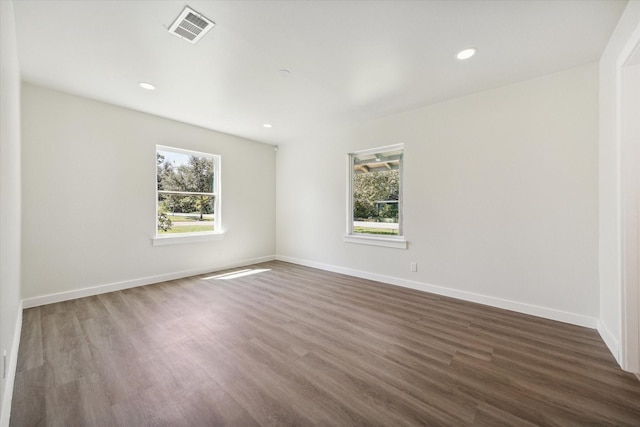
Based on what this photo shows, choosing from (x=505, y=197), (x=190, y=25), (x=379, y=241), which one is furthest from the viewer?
(x=379, y=241)

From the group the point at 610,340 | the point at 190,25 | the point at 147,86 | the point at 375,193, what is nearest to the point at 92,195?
the point at 147,86

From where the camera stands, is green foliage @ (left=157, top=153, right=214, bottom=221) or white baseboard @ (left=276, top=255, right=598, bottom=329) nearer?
white baseboard @ (left=276, top=255, right=598, bottom=329)

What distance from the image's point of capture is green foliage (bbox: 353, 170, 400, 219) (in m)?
4.08

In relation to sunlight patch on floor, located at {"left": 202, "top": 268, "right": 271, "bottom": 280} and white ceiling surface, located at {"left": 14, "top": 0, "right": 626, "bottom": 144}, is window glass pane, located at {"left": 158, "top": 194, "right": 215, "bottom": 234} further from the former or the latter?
white ceiling surface, located at {"left": 14, "top": 0, "right": 626, "bottom": 144}

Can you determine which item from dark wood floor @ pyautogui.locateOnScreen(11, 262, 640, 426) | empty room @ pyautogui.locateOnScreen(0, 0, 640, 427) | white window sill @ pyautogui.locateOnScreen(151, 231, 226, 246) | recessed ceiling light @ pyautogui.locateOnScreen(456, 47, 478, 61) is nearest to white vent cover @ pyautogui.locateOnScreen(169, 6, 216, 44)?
empty room @ pyautogui.locateOnScreen(0, 0, 640, 427)

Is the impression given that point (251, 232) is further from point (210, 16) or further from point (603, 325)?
point (603, 325)

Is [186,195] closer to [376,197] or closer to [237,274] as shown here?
[237,274]

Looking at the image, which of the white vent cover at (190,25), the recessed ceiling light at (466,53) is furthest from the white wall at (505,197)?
the white vent cover at (190,25)

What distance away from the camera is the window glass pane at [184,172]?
4.17 metres

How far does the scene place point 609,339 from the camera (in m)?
2.12

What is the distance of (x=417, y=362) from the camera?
1.94m

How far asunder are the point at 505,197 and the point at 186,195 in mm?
4776

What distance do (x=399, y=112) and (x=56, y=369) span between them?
458 cm

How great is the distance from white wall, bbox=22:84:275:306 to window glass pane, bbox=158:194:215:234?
0.71 ft
